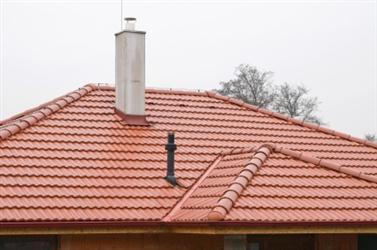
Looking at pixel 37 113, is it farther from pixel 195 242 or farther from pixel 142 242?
pixel 195 242

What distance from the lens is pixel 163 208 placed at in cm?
1315

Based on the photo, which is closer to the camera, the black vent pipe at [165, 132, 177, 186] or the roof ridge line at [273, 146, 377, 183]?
the roof ridge line at [273, 146, 377, 183]

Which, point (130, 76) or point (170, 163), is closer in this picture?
point (170, 163)

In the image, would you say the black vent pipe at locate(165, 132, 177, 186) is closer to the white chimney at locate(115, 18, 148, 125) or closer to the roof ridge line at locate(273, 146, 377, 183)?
the roof ridge line at locate(273, 146, 377, 183)

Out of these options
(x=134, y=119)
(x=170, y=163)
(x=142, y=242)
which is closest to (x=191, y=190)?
(x=170, y=163)

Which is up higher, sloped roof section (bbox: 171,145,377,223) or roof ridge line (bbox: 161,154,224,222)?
sloped roof section (bbox: 171,145,377,223)

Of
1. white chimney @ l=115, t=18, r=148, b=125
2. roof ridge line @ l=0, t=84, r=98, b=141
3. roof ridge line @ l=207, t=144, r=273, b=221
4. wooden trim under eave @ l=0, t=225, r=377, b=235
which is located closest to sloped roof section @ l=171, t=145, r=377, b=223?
roof ridge line @ l=207, t=144, r=273, b=221

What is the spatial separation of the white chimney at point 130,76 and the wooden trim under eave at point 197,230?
4.15 m

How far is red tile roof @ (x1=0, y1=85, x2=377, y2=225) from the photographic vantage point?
12289mm

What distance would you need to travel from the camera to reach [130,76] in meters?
16.7

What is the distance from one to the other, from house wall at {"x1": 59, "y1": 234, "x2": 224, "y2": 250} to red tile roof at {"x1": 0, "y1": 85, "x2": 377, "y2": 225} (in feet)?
1.28

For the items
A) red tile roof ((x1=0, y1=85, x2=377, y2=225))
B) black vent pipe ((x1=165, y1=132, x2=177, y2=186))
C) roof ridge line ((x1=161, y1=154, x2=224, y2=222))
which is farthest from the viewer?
black vent pipe ((x1=165, y1=132, x2=177, y2=186))

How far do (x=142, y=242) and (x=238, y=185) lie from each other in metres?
1.81

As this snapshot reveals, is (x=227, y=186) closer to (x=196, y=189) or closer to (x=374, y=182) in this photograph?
(x=196, y=189)
